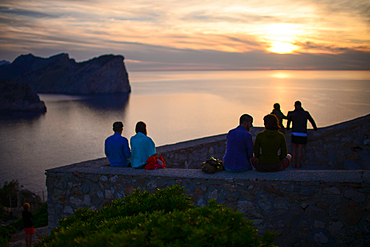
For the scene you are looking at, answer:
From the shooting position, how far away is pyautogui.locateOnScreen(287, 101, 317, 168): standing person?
7.52 m

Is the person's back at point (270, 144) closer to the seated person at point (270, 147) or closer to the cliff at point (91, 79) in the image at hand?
the seated person at point (270, 147)

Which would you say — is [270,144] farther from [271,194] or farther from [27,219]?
[27,219]

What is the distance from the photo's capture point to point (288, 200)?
434 centimetres

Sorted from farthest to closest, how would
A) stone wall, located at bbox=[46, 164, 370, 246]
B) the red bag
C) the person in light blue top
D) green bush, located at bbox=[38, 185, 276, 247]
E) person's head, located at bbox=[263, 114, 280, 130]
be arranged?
the person in light blue top
the red bag
person's head, located at bbox=[263, 114, 280, 130]
stone wall, located at bbox=[46, 164, 370, 246]
green bush, located at bbox=[38, 185, 276, 247]

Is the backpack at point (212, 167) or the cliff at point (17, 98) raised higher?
the cliff at point (17, 98)

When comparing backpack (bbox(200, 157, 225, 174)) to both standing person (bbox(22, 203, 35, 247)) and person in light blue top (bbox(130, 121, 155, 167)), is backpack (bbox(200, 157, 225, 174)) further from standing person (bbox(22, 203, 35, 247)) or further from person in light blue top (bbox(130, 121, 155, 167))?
standing person (bbox(22, 203, 35, 247))

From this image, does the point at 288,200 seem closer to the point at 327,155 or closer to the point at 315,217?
the point at 315,217

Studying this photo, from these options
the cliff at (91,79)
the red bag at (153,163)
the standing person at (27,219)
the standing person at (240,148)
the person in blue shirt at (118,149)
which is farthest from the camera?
the cliff at (91,79)

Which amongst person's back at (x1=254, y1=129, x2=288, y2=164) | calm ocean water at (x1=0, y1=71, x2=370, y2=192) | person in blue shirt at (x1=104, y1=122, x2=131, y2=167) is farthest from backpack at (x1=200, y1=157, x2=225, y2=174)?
calm ocean water at (x1=0, y1=71, x2=370, y2=192)

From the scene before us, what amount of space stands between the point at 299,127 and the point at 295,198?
3.86 meters

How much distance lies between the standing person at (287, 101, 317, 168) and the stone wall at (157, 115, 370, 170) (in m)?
0.45

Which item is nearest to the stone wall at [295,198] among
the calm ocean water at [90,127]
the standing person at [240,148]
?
the standing person at [240,148]

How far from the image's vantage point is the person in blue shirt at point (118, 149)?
5781 mm

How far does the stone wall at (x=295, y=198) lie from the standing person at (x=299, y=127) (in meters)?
3.39
